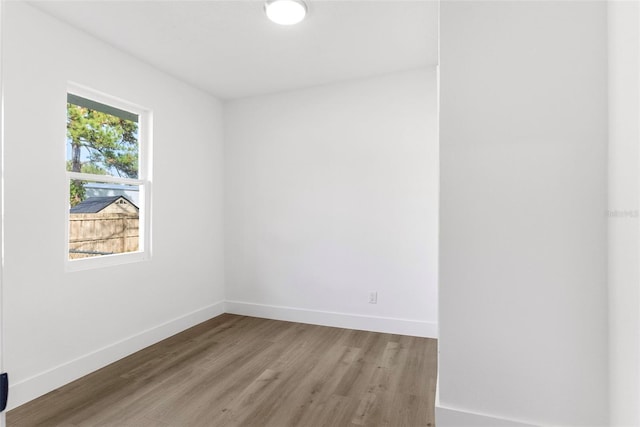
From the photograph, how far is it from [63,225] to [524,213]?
2948 mm

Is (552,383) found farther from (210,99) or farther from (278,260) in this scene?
(210,99)

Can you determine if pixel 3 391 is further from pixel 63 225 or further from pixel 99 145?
pixel 99 145

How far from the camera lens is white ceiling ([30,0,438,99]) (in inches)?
89.7

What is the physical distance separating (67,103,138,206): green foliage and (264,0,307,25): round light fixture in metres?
1.67

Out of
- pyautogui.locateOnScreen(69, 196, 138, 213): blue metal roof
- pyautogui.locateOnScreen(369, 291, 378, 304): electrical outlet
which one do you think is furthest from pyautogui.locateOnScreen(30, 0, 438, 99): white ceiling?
pyautogui.locateOnScreen(369, 291, 378, 304): electrical outlet

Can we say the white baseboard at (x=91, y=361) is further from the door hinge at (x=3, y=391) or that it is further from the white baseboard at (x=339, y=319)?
the door hinge at (x=3, y=391)

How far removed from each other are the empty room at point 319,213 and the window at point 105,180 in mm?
19

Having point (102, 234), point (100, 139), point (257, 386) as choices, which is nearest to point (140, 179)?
point (100, 139)

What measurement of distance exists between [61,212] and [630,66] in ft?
10.7

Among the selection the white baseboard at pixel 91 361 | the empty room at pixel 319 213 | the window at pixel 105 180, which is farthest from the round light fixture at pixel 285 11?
the white baseboard at pixel 91 361

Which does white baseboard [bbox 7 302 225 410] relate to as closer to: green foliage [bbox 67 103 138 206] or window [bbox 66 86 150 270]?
window [bbox 66 86 150 270]

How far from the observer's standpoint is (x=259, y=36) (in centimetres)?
263

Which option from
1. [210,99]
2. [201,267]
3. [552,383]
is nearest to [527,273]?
[552,383]

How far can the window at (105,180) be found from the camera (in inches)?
102
